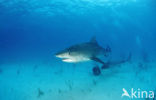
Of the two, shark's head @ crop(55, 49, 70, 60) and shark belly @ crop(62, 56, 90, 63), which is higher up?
shark's head @ crop(55, 49, 70, 60)

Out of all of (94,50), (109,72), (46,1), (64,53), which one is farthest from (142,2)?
(64,53)

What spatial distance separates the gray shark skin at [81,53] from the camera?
511 cm

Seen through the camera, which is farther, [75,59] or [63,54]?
[75,59]

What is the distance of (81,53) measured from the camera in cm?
577

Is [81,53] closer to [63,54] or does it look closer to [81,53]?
[81,53]

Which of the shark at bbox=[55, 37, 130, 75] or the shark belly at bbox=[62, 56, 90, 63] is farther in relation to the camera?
the shark belly at bbox=[62, 56, 90, 63]

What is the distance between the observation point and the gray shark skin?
5.11 meters

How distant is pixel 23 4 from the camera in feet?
80.2

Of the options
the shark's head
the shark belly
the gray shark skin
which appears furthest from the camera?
the shark belly

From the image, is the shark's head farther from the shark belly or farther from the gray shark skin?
the shark belly

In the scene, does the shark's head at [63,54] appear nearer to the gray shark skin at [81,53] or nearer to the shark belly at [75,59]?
the gray shark skin at [81,53]

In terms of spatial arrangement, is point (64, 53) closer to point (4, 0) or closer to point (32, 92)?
point (32, 92)

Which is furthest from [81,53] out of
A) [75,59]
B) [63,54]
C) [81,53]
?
[63,54]

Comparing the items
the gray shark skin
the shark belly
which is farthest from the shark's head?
the shark belly
